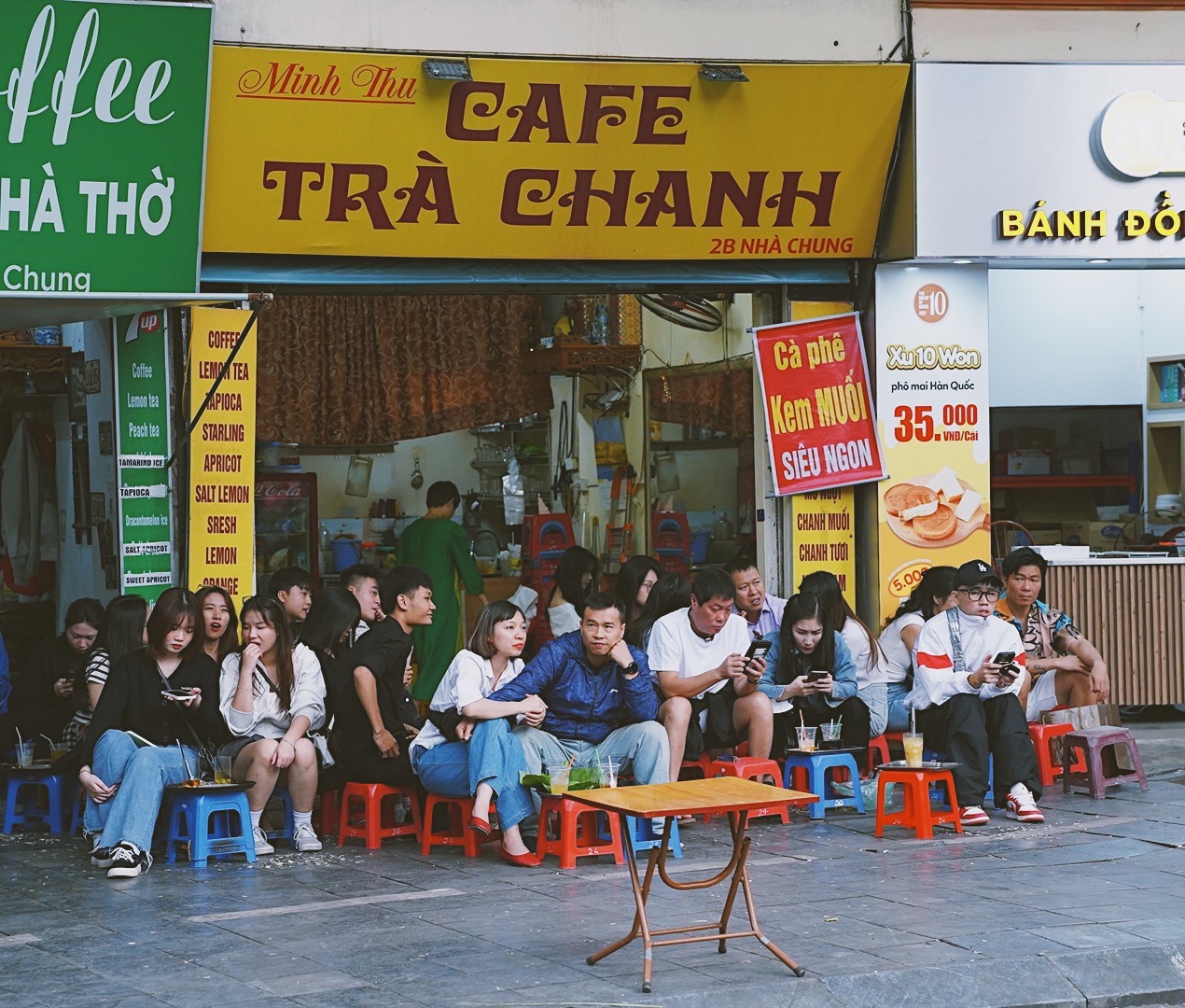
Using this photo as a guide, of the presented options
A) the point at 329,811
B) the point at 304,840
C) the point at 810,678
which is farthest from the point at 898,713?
the point at 304,840

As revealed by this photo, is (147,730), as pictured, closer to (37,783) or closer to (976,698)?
(37,783)

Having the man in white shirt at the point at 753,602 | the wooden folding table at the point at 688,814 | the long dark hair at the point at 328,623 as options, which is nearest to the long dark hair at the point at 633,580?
the man in white shirt at the point at 753,602

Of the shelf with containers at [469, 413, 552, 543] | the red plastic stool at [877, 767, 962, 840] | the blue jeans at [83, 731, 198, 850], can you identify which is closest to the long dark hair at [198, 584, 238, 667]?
the blue jeans at [83, 731, 198, 850]

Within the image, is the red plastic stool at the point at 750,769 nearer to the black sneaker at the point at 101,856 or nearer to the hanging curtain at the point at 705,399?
the black sneaker at the point at 101,856

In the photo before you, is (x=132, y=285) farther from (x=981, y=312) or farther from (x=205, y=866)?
(x=981, y=312)

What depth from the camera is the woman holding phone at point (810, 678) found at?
33.1 ft

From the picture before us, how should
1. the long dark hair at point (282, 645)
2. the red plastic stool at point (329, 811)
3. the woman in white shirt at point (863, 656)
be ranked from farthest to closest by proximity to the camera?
1. the woman in white shirt at point (863, 656)
2. the red plastic stool at point (329, 811)
3. the long dark hair at point (282, 645)

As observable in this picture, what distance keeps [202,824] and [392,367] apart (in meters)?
5.27

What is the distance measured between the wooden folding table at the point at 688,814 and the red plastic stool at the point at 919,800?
249 centimetres

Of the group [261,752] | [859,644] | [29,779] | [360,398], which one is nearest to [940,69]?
[859,644]

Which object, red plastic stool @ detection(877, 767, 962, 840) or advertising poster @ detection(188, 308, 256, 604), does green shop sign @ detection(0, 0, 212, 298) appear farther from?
red plastic stool @ detection(877, 767, 962, 840)

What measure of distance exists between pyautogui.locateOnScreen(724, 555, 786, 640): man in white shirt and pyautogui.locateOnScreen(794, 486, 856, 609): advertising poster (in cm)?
120

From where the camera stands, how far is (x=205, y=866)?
8844 millimetres

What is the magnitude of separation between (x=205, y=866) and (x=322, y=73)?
15.4ft
